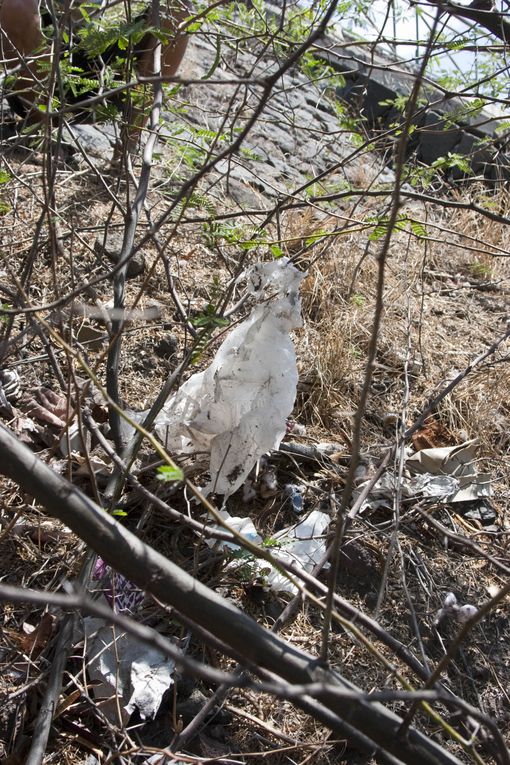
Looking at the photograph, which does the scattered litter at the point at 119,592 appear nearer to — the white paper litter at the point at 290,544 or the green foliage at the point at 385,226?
the white paper litter at the point at 290,544

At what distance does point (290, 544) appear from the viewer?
7.10 feet

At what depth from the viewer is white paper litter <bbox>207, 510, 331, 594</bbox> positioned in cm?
205

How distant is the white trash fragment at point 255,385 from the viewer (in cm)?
204

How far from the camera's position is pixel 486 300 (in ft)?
12.4

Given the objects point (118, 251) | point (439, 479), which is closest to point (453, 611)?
point (439, 479)

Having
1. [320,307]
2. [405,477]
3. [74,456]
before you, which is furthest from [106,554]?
[320,307]

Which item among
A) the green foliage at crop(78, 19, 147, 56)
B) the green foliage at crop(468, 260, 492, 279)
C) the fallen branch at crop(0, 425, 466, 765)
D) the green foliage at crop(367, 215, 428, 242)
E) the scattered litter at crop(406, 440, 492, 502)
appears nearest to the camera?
the fallen branch at crop(0, 425, 466, 765)

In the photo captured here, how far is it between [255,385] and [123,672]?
82 cm

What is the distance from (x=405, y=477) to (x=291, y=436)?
409mm

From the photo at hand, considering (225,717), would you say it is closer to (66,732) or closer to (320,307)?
(66,732)

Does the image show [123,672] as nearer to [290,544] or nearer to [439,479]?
[290,544]

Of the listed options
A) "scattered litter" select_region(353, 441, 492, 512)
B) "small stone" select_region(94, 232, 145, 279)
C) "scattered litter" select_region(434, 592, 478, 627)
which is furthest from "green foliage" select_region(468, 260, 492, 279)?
"scattered litter" select_region(434, 592, 478, 627)

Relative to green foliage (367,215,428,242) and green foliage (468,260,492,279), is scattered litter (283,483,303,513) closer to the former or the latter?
green foliage (367,215,428,242)

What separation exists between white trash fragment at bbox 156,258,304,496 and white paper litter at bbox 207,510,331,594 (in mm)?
143
